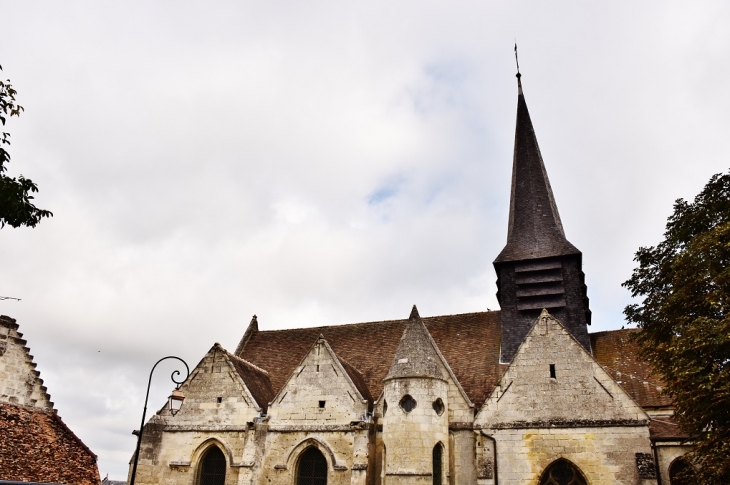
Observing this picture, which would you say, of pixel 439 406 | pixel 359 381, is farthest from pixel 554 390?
pixel 359 381

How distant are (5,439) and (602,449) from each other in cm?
1749

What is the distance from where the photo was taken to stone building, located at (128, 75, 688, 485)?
16234 millimetres

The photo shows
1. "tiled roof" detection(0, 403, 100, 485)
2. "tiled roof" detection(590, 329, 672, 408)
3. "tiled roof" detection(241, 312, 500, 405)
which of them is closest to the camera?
"tiled roof" detection(0, 403, 100, 485)

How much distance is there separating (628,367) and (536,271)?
4.88 metres

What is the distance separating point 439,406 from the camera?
17688 mm

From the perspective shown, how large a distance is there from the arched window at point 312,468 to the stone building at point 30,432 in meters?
6.47

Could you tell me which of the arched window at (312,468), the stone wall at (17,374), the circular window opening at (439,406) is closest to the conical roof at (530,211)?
the circular window opening at (439,406)

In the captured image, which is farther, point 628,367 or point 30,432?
point 628,367

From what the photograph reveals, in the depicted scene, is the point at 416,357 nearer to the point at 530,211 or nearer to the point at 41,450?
the point at 530,211

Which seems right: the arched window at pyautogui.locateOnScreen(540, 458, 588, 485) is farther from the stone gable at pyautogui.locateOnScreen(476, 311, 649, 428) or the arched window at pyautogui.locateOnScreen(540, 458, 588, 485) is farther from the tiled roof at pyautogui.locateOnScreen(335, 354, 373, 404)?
the tiled roof at pyautogui.locateOnScreen(335, 354, 373, 404)

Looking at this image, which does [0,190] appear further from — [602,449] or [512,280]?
[512,280]

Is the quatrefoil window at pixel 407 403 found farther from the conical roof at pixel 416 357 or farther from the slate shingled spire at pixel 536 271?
the slate shingled spire at pixel 536 271

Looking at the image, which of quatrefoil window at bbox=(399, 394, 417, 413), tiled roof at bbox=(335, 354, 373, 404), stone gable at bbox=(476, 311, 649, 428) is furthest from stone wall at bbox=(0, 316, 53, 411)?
stone gable at bbox=(476, 311, 649, 428)

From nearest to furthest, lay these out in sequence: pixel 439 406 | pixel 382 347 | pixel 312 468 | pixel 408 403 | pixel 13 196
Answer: pixel 13 196
pixel 408 403
pixel 439 406
pixel 312 468
pixel 382 347
